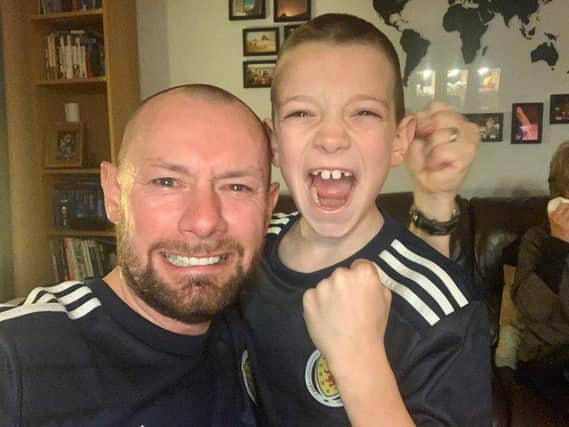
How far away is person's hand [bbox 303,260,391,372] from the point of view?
0.80 m

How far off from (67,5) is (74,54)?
0.92 feet

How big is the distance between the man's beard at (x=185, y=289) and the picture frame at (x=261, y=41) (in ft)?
8.27

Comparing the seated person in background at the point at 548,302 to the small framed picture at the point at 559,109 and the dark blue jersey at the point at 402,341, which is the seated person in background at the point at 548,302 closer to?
the small framed picture at the point at 559,109

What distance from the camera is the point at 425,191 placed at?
1103 millimetres

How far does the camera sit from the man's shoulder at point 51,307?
0.85 metres

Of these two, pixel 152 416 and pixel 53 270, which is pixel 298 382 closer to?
pixel 152 416

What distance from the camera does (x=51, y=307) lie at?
2.94 feet

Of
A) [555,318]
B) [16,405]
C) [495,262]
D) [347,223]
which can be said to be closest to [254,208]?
[347,223]

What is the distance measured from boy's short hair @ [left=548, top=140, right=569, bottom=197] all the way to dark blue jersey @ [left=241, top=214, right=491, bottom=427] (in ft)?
5.52

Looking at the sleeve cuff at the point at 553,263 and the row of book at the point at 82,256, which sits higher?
the sleeve cuff at the point at 553,263

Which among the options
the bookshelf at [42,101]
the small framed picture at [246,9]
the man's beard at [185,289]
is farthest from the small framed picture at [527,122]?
the man's beard at [185,289]

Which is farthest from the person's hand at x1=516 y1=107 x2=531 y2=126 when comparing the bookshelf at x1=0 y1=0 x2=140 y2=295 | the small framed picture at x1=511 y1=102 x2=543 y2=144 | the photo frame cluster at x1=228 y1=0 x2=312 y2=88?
the bookshelf at x1=0 y1=0 x2=140 y2=295

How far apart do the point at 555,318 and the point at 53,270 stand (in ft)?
9.10

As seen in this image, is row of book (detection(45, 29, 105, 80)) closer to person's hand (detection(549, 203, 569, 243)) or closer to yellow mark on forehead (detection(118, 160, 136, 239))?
yellow mark on forehead (detection(118, 160, 136, 239))
